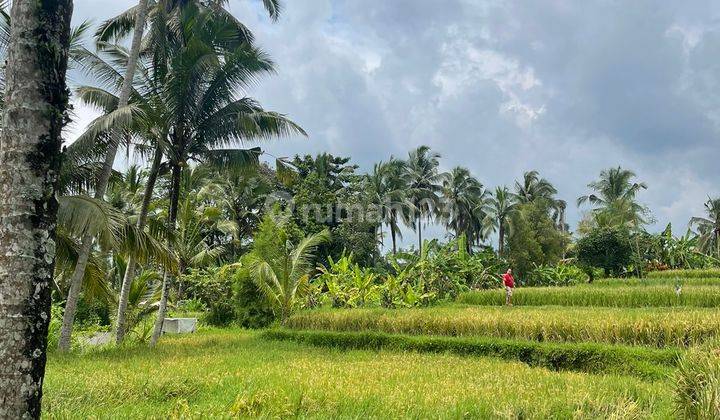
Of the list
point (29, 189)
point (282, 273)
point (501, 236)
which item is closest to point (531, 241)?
point (501, 236)

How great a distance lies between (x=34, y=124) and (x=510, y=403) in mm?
4869

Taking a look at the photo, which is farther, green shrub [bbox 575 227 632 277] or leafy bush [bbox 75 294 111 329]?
green shrub [bbox 575 227 632 277]

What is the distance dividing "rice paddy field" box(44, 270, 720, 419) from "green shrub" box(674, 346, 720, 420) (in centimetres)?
2

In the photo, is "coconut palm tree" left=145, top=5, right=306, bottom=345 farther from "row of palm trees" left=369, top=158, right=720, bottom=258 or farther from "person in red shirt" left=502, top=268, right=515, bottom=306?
"row of palm trees" left=369, top=158, right=720, bottom=258

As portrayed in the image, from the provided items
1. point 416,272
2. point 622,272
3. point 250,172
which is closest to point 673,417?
point 250,172

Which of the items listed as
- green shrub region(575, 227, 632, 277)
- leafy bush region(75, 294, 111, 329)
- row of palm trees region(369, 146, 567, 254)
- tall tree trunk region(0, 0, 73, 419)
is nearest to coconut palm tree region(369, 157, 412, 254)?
row of palm trees region(369, 146, 567, 254)

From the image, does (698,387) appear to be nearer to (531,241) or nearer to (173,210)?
(173,210)

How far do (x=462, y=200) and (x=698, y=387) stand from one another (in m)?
37.8

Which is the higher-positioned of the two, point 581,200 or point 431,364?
point 581,200

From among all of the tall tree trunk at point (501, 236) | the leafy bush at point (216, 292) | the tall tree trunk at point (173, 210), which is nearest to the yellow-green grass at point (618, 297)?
the leafy bush at point (216, 292)

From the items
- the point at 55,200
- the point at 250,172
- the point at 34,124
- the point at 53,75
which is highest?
Answer: the point at 250,172

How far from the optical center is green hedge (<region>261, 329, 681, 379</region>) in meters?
9.45

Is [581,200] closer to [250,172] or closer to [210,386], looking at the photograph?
[250,172]

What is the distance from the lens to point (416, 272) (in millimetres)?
21422
